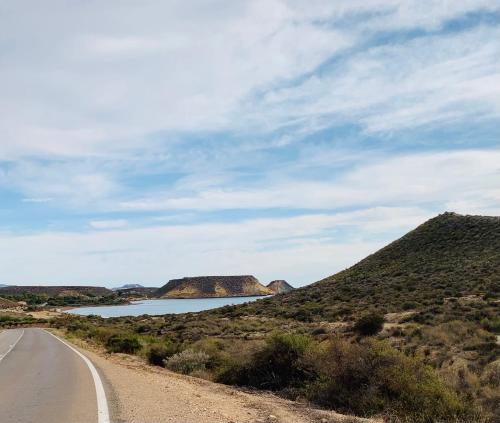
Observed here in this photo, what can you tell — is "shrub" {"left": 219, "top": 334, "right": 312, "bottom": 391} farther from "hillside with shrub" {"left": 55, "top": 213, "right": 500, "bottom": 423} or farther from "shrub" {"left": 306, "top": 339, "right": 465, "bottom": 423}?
"shrub" {"left": 306, "top": 339, "right": 465, "bottom": 423}

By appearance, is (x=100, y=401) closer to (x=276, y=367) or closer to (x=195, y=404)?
(x=195, y=404)

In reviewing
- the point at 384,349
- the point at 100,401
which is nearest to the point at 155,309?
the point at 100,401

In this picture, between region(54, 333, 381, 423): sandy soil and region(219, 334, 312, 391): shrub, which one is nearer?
region(54, 333, 381, 423): sandy soil

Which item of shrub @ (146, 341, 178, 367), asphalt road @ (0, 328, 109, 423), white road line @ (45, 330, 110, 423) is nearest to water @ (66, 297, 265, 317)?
shrub @ (146, 341, 178, 367)

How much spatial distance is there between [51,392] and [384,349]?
7752 millimetres

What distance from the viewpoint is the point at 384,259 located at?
209 feet

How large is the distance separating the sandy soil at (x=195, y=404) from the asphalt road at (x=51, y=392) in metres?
0.41

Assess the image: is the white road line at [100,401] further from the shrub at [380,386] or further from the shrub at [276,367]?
the shrub at [380,386]

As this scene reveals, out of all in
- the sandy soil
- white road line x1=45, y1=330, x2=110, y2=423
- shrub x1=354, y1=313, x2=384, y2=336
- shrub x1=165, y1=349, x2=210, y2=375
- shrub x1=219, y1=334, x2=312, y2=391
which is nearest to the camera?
white road line x1=45, y1=330, x2=110, y2=423

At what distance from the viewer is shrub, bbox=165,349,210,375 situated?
1731 centimetres

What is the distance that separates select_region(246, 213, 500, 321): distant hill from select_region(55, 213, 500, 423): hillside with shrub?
22cm

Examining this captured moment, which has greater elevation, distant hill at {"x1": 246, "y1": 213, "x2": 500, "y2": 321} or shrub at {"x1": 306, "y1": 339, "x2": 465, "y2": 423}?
distant hill at {"x1": 246, "y1": 213, "x2": 500, "y2": 321}

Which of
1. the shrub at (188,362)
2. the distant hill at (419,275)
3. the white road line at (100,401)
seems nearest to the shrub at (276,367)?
the shrub at (188,362)

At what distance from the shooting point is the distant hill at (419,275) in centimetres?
3575
